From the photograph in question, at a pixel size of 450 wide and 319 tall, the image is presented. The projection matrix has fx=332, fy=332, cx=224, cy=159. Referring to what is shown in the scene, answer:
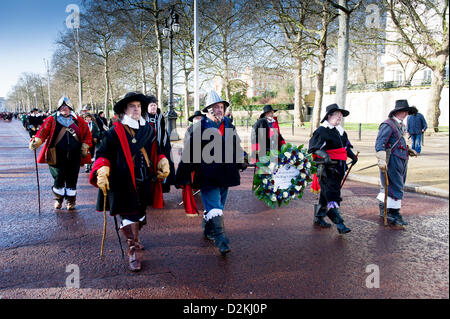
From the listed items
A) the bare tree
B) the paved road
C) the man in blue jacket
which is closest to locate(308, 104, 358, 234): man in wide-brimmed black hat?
the paved road

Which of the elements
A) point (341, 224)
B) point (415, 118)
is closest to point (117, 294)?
point (341, 224)

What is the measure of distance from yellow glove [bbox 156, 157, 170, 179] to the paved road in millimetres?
999

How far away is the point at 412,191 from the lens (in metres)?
7.38

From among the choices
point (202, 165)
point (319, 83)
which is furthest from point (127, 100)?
point (319, 83)

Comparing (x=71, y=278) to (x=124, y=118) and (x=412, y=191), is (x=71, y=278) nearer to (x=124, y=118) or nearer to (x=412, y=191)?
(x=124, y=118)

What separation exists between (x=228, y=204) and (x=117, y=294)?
3.58m

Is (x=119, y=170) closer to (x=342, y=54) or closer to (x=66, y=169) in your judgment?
(x=66, y=169)

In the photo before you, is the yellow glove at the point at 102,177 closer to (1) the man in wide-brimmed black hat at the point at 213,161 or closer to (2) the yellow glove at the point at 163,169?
(2) the yellow glove at the point at 163,169

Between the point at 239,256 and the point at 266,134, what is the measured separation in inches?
173

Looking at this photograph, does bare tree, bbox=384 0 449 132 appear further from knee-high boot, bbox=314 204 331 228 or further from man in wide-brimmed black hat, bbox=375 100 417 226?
knee-high boot, bbox=314 204 331 228

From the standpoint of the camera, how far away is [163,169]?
3.93 metres

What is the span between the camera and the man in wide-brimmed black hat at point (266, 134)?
25.9 ft

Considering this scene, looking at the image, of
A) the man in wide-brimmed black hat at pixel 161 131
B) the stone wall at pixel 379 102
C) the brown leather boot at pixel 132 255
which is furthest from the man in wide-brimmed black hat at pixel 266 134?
the stone wall at pixel 379 102
